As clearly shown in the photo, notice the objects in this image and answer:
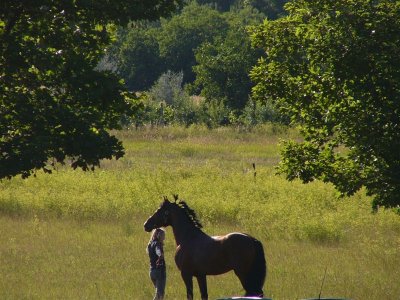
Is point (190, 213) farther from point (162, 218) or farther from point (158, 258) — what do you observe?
point (158, 258)

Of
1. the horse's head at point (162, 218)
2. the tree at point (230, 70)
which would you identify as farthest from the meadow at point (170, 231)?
the tree at point (230, 70)

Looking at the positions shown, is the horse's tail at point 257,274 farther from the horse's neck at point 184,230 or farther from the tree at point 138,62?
the tree at point 138,62

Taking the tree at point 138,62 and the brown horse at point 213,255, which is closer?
the brown horse at point 213,255

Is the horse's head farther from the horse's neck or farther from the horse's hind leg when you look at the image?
the horse's hind leg

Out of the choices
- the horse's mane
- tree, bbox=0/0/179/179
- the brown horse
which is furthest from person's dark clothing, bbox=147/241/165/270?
tree, bbox=0/0/179/179

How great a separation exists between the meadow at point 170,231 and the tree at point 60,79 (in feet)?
12.2

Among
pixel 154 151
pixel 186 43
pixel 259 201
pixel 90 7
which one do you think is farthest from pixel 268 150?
pixel 186 43

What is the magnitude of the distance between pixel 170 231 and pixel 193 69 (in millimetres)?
62137

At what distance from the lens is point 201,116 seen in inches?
3398

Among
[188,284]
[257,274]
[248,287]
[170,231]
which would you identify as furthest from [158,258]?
[170,231]

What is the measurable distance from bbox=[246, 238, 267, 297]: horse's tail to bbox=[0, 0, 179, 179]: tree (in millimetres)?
3083

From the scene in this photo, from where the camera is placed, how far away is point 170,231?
31047 mm

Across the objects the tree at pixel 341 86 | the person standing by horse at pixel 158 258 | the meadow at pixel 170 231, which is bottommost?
the meadow at pixel 170 231

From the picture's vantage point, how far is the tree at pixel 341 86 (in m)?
19.8
